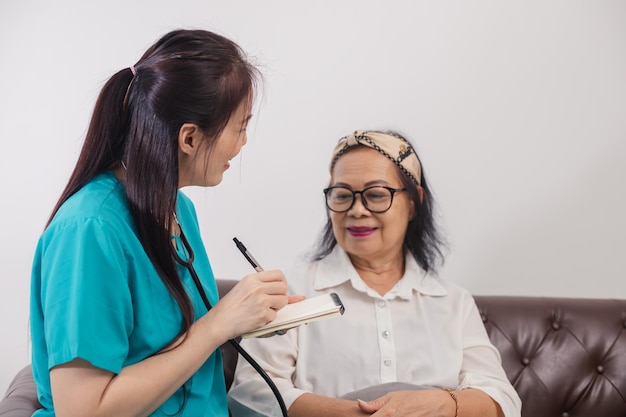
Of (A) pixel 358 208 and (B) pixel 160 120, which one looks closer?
(B) pixel 160 120

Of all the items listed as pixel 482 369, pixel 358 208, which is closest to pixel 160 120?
pixel 358 208

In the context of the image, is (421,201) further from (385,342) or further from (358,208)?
(385,342)

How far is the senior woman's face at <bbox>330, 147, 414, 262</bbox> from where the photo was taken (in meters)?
2.09

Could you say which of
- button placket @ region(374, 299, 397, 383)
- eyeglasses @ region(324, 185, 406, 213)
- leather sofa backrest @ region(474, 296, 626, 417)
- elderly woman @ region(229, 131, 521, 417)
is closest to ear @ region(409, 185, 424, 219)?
elderly woman @ region(229, 131, 521, 417)

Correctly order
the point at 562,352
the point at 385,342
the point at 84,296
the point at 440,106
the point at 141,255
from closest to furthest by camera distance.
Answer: the point at 84,296 < the point at 141,255 < the point at 385,342 < the point at 562,352 < the point at 440,106

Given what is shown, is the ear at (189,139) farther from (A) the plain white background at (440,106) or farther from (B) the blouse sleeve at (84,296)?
(A) the plain white background at (440,106)

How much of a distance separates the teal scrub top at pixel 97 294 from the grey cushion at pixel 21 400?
1.42 feet

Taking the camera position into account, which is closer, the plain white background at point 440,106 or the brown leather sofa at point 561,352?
the brown leather sofa at point 561,352

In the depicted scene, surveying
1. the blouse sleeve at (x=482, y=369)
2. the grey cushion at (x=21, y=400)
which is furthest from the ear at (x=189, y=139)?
the blouse sleeve at (x=482, y=369)

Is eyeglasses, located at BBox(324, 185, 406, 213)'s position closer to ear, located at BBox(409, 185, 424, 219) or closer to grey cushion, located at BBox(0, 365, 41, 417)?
ear, located at BBox(409, 185, 424, 219)

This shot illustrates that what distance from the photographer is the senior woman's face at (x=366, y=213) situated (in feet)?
6.86

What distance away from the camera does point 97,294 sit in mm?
1297

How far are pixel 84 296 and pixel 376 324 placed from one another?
1018 mm

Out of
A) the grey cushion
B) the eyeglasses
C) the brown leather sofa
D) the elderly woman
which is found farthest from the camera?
the brown leather sofa
